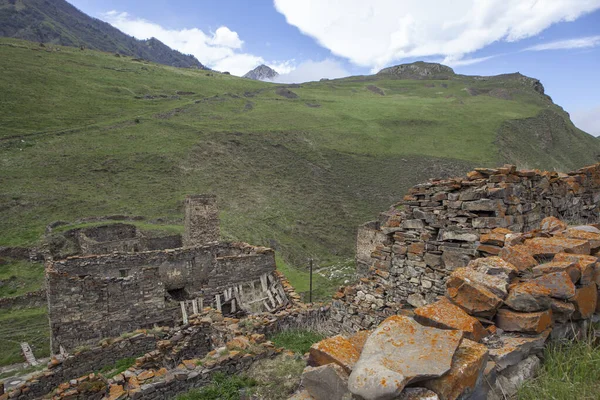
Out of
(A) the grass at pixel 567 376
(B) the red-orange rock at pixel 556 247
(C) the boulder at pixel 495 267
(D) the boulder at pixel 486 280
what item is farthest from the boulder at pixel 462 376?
(B) the red-orange rock at pixel 556 247

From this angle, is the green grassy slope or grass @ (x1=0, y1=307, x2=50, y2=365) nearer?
grass @ (x1=0, y1=307, x2=50, y2=365)

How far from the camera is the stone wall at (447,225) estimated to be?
18.4ft

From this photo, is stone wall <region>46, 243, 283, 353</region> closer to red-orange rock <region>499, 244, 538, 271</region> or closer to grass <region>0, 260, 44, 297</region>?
grass <region>0, 260, 44, 297</region>

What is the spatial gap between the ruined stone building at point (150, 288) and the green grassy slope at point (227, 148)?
502 inches

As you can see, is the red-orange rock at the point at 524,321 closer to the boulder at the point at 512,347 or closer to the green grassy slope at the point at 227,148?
the boulder at the point at 512,347

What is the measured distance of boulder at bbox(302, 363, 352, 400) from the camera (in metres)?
2.62

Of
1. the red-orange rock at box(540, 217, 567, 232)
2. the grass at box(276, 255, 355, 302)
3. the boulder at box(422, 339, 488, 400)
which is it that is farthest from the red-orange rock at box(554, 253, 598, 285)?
the grass at box(276, 255, 355, 302)

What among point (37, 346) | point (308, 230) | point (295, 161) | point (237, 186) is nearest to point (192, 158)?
point (237, 186)

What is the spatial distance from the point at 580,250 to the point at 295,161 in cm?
4890

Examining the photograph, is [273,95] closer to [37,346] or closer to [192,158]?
[192,158]

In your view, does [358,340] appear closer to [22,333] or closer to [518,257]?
[518,257]

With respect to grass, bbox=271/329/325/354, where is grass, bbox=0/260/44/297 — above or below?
below

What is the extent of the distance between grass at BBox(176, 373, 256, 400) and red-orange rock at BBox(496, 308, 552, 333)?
13.5 ft

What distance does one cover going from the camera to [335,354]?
2.96 meters
